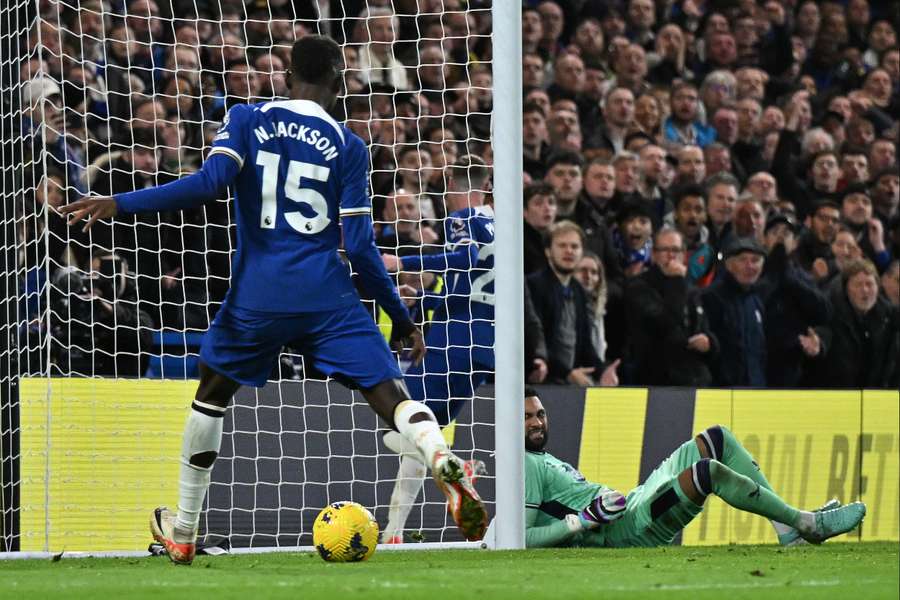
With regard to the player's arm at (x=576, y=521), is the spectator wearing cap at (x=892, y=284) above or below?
above

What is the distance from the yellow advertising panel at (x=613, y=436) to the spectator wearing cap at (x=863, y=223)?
4.36m

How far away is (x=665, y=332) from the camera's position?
10.5 metres

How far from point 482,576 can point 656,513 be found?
2.37m

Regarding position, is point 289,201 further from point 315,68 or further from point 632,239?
point 632,239

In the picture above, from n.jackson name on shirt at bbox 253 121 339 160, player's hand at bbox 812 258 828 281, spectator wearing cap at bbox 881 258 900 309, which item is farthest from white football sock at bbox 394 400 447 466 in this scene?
spectator wearing cap at bbox 881 258 900 309

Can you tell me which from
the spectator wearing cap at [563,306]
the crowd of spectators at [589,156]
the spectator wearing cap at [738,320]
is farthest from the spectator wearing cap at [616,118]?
the spectator wearing cap at [563,306]

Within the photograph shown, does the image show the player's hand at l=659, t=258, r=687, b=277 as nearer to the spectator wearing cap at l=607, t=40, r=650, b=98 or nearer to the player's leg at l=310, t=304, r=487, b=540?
the spectator wearing cap at l=607, t=40, r=650, b=98

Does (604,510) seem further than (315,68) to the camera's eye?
Yes

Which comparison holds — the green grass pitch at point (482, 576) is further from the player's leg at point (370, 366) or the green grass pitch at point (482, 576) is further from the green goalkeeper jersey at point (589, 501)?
the player's leg at point (370, 366)

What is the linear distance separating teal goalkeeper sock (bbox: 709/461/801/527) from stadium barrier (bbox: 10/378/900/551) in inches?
68.1

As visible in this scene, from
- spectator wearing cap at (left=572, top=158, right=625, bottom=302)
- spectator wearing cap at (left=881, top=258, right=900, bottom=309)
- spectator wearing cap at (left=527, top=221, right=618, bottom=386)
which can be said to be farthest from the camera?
spectator wearing cap at (left=881, top=258, right=900, bottom=309)

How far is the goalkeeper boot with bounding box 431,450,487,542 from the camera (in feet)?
18.4

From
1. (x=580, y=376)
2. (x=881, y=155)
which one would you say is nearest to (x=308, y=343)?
(x=580, y=376)

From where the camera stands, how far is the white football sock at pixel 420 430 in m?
5.75
